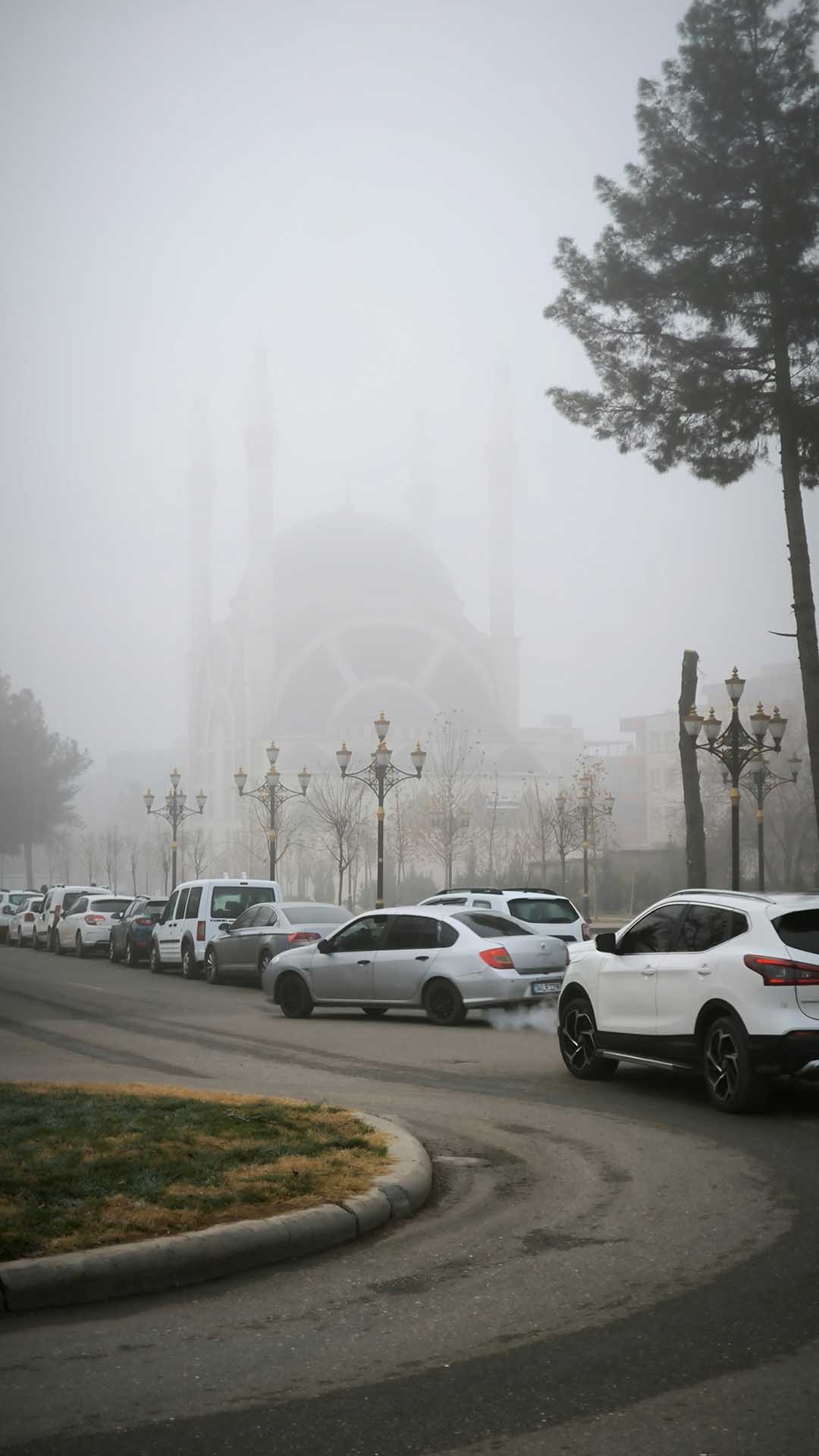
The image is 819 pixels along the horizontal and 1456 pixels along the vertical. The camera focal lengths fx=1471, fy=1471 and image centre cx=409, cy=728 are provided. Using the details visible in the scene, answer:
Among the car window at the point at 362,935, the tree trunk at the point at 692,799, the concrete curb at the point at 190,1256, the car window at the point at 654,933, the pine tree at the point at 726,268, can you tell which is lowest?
the concrete curb at the point at 190,1256

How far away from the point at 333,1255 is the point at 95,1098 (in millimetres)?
4093

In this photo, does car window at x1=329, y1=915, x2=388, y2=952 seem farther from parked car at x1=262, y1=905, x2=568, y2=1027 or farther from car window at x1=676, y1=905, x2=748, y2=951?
car window at x1=676, y1=905, x2=748, y2=951

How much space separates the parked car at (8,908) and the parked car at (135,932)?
14.9 m

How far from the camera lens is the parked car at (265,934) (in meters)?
24.0

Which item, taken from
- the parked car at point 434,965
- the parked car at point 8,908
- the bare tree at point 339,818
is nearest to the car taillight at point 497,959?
the parked car at point 434,965

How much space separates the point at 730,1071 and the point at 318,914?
1448cm

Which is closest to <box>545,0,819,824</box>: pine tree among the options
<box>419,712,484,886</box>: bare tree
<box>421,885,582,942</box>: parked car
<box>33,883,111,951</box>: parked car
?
<box>421,885,582,942</box>: parked car

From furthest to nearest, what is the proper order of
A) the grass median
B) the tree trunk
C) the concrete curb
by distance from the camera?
1. the tree trunk
2. the grass median
3. the concrete curb

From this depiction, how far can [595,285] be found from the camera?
1025 inches

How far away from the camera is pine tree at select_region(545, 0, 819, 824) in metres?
24.1

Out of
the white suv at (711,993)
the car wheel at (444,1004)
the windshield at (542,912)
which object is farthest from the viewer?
the windshield at (542,912)

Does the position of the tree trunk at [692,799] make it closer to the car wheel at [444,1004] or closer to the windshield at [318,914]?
the windshield at [318,914]

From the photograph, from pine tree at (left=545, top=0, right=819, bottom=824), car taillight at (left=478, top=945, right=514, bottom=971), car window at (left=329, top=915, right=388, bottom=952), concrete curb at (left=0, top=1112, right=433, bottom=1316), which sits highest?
pine tree at (left=545, top=0, right=819, bottom=824)

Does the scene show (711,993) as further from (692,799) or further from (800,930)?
(692,799)
